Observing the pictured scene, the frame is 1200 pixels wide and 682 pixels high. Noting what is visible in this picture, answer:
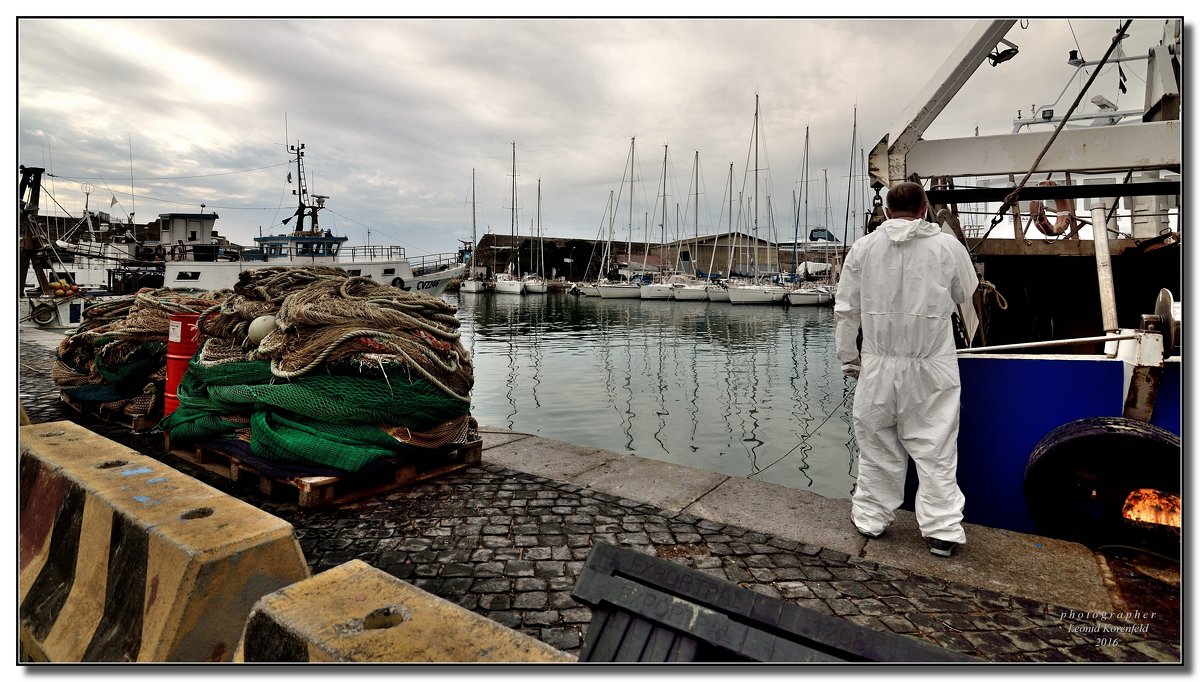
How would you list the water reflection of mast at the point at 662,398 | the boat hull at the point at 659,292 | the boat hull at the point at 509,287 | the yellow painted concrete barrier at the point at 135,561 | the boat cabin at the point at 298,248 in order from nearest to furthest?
the yellow painted concrete barrier at the point at 135,561 < the water reflection of mast at the point at 662,398 < the boat cabin at the point at 298,248 < the boat hull at the point at 659,292 < the boat hull at the point at 509,287

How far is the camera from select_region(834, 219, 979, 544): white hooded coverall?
3.19 m

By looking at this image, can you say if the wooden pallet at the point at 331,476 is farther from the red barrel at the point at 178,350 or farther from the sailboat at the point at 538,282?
the sailboat at the point at 538,282

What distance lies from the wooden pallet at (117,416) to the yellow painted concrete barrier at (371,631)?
5077 millimetres

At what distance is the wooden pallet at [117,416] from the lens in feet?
19.4

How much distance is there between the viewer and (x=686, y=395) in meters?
11.9

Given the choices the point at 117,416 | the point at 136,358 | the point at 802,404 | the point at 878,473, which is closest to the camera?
the point at 878,473

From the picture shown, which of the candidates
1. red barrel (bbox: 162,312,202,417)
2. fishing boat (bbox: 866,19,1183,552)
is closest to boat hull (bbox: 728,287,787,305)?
fishing boat (bbox: 866,19,1183,552)

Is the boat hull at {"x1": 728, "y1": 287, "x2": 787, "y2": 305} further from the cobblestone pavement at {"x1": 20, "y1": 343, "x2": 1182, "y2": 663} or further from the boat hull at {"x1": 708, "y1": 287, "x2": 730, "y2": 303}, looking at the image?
the cobblestone pavement at {"x1": 20, "y1": 343, "x2": 1182, "y2": 663}

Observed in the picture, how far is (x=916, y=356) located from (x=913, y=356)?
1 cm

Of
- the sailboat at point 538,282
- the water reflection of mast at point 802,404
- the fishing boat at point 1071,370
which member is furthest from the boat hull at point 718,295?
the fishing boat at point 1071,370

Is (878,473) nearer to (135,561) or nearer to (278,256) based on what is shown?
(135,561)

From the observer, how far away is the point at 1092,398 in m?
3.48

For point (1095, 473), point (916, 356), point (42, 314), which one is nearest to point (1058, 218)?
point (1095, 473)

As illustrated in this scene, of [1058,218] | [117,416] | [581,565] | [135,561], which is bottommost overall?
[581,565]
